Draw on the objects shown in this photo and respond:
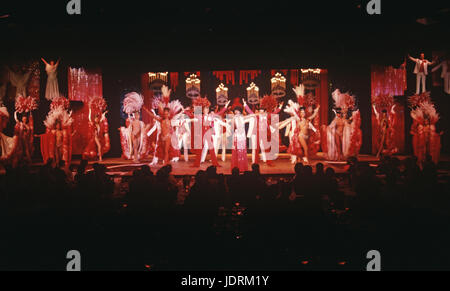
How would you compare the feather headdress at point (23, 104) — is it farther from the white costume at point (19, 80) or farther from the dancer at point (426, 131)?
the dancer at point (426, 131)

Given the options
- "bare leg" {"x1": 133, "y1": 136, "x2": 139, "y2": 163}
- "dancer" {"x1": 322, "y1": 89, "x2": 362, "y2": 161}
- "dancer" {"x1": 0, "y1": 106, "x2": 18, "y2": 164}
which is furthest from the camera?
"bare leg" {"x1": 133, "y1": 136, "x2": 139, "y2": 163}

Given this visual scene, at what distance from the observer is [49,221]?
333cm

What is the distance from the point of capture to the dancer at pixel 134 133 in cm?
1060

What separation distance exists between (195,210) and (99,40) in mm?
5611

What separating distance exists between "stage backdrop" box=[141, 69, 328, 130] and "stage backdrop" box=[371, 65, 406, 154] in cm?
204

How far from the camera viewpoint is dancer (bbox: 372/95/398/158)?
1087 cm

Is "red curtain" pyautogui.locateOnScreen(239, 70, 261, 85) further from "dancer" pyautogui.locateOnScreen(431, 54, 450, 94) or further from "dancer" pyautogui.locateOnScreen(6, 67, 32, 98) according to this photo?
"dancer" pyautogui.locateOnScreen(6, 67, 32, 98)

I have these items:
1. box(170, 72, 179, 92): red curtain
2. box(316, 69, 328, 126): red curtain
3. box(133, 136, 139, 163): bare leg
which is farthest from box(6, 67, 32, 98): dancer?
box(316, 69, 328, 126): red curtain

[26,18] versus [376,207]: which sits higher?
[26,18]

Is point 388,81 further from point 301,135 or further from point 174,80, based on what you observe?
point 174,80

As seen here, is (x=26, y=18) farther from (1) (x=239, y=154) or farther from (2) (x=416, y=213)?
(2) (x=416, y=213)

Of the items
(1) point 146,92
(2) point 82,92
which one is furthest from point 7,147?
(1) point 146,92

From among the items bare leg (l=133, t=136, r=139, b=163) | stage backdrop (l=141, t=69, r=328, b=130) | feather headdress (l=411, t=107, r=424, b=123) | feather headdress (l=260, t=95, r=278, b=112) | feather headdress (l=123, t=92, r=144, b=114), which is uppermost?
stage backdrop (l=141, t=69, r=328, b=130)

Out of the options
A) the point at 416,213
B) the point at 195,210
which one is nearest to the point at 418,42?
the point at 416,213
